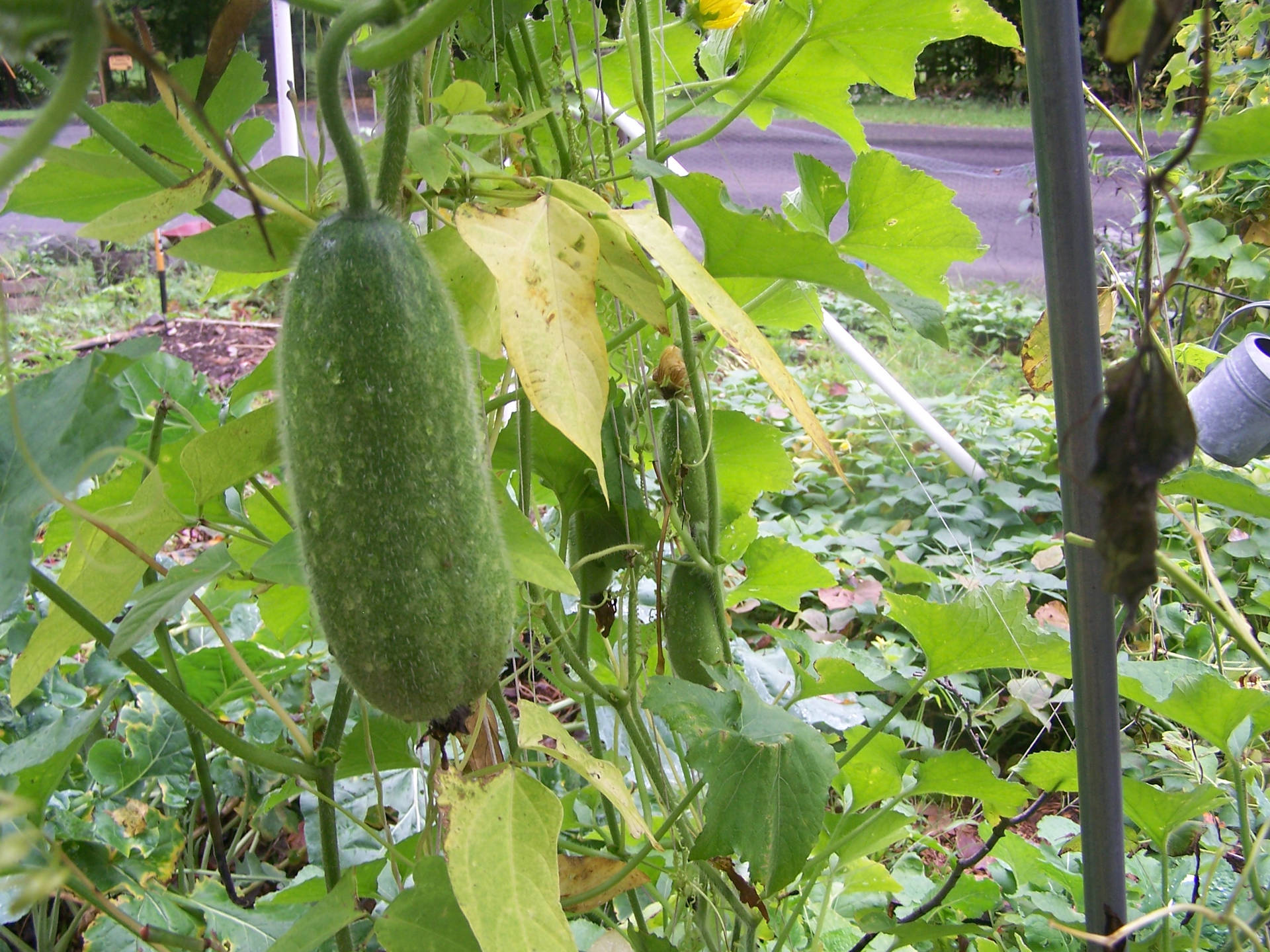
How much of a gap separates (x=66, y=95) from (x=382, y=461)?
0.60ft

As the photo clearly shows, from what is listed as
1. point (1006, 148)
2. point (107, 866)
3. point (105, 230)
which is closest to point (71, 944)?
point (107, 866)

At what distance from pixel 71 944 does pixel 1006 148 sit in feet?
30.2

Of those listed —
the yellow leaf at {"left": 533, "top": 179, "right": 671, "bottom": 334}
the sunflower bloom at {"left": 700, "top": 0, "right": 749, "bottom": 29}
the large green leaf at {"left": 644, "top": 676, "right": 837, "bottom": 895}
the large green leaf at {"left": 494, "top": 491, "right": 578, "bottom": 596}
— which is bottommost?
the large green leaf at {"left": 644, "top": 676, "right": 837, "bottom": 895}

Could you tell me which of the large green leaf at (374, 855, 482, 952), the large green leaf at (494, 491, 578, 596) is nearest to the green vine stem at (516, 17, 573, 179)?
the large green leaf at (494, 491, 578, 596)

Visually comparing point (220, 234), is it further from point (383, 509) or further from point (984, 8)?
point (984, 8)

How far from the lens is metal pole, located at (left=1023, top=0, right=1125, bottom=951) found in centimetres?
48

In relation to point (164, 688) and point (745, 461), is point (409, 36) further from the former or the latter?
point (745, 461)

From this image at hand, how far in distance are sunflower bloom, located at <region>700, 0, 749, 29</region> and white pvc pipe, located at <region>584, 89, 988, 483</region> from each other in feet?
0.81

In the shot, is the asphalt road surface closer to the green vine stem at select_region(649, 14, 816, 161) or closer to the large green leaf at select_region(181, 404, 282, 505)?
the green vine stem at select_region(649, 14, 816, 161)

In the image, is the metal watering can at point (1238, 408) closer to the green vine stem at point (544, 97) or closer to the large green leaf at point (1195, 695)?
the large green leaf at point (1195, 695)

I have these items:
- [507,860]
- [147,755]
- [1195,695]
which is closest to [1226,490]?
[1195,695]

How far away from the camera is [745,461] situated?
2.98ft

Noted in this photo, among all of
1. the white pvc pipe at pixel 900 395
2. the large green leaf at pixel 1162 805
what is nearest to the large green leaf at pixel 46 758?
the large green leaf at pixel 1162 805

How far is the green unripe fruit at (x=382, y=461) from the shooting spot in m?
0.41
